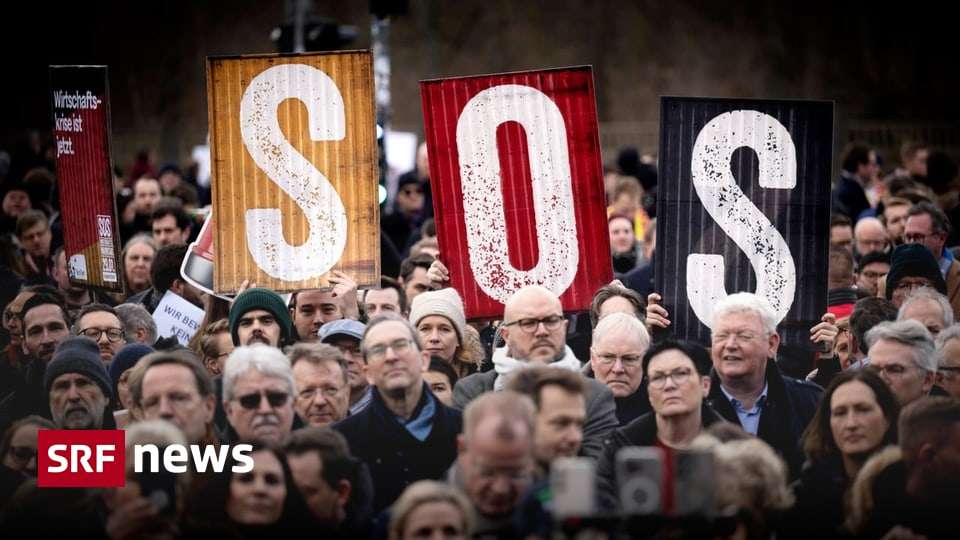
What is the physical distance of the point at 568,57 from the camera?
110 ft

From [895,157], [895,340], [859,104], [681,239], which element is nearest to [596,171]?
[681,239]

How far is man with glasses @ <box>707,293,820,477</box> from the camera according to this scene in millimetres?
7785

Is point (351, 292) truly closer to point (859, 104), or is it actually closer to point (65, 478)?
point (65, 478)

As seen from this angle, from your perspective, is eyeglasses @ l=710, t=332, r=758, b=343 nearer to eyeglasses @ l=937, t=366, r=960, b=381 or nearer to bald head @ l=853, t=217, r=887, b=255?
eyeglasses @ l=937, t=366, r=960, b=381

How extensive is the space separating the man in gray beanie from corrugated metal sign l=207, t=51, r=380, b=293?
1164mm

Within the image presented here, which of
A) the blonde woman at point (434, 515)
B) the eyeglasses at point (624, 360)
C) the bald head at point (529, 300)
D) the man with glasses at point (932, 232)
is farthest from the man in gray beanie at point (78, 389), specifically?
the man with glasses at point (932, 232)

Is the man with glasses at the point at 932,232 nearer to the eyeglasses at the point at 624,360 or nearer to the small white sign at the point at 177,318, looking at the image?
the eyeglasses at the point at 624,360

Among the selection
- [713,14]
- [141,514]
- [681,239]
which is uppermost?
[713,14]

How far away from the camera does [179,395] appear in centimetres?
693

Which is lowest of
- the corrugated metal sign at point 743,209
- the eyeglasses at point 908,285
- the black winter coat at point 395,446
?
the black winter coat at point 395,446

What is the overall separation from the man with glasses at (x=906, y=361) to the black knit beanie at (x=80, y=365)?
122 inches

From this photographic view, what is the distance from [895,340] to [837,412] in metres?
0.69

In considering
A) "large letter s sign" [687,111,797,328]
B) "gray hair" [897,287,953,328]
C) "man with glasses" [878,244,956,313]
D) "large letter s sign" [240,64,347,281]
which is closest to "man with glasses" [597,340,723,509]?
"large letter s sign" [687,111,797,328]

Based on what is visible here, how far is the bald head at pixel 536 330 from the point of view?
7918 mm
